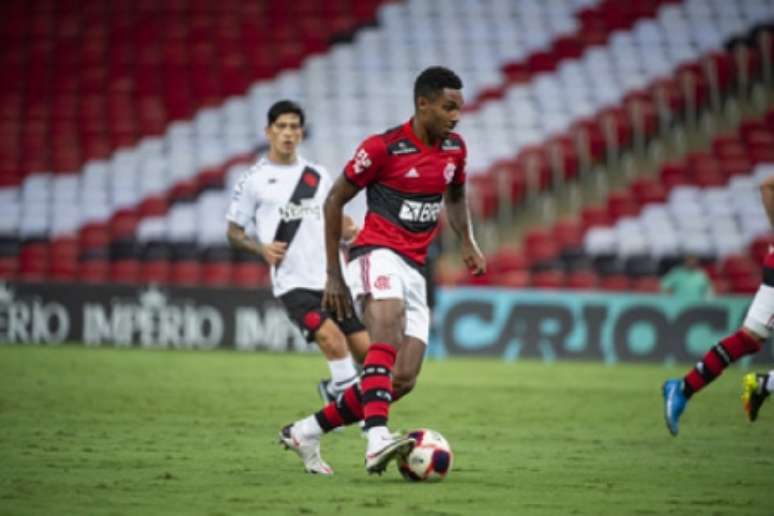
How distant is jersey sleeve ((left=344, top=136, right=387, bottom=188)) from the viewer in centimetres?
807

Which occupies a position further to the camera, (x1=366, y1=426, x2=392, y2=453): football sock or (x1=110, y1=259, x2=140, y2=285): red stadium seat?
(x1=110, y1=259, x2=140, y2=285): red stadium seat

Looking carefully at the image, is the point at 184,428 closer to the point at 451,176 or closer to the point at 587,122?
the point at 451,176

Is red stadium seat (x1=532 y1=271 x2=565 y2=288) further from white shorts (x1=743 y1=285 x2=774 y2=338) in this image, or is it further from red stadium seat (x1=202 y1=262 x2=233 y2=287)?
white shorts (x1=743 y1=285 x2=774 y2=338)

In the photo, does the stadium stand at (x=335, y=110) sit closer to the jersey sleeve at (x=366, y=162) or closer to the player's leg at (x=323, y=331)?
the player's leg at (x=323, y=331)

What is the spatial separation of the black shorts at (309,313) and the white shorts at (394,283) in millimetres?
2224

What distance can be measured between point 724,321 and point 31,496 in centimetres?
1542

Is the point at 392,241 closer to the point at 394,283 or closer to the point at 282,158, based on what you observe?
the point at 394,283

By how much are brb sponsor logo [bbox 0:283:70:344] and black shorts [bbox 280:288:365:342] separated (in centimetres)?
1165

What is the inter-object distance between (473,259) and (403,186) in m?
0.85

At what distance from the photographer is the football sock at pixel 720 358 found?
35.4 feet

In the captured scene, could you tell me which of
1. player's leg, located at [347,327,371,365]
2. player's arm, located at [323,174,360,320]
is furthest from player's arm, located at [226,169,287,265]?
player's arm, located at [323,174,360,320]

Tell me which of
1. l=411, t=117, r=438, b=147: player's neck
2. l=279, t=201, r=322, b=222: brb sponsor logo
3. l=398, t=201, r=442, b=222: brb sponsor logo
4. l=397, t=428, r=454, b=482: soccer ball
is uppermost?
l=411, t=117, r=438, b=147: player's neck

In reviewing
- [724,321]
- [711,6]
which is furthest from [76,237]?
[711,6]

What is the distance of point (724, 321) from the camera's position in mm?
20688
